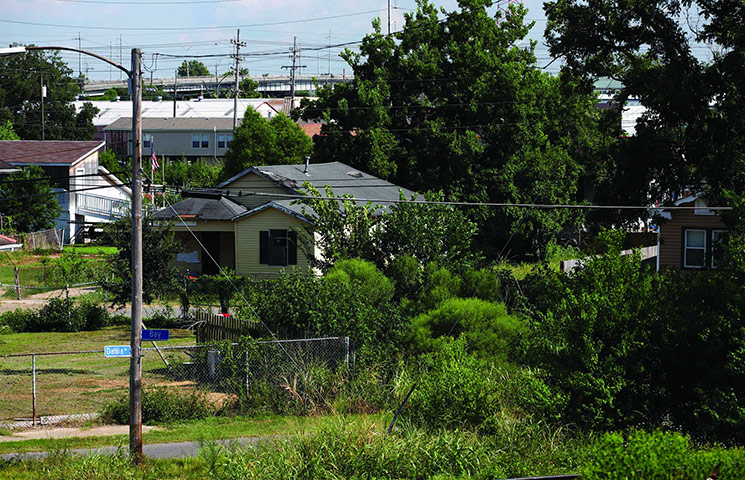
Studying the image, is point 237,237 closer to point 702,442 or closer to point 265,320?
point 265,320

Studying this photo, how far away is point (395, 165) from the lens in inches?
1687

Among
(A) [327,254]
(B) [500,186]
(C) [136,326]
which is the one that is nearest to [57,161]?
(B) [500,186]

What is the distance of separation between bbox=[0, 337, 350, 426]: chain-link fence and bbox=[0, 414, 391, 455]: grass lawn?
123 cm

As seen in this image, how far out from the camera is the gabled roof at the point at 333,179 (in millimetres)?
35719

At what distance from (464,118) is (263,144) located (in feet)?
45.5

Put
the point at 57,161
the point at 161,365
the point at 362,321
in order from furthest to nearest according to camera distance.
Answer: the point at 57,161 → the point at 161,365 → the point at 362,321

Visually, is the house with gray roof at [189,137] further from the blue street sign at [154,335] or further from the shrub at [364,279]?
the blue street sign at [154,335]

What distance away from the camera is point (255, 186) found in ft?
121

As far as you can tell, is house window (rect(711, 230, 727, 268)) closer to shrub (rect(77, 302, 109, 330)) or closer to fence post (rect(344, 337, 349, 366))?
fence post (rect(344, 337, 349, 366))

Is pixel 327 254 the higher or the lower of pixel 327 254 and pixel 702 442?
the higher

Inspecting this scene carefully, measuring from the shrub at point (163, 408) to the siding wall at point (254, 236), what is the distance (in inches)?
643

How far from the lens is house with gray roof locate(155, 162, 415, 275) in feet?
115

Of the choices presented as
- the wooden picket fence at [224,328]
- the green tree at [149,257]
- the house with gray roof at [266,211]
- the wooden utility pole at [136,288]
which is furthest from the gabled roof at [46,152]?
the wooden utility pole at [136,288]

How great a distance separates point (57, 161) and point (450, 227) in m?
34.2
